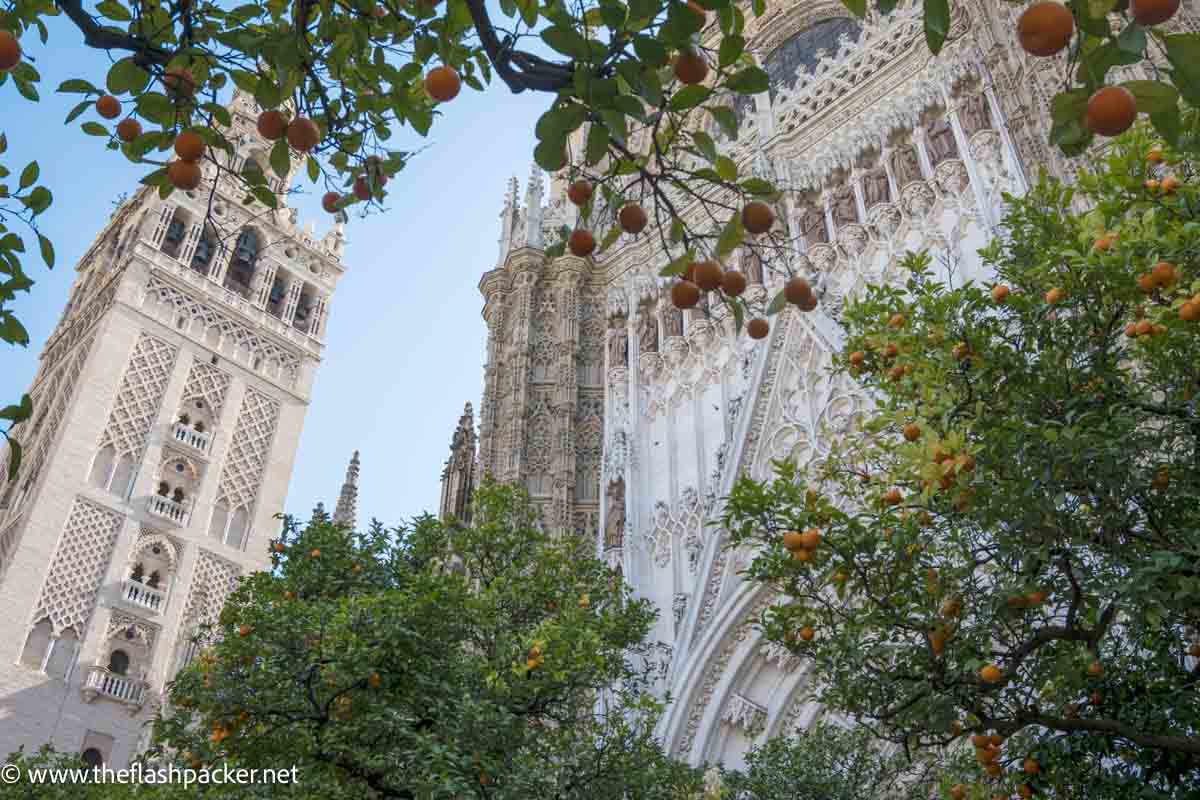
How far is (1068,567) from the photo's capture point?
5.04 meters

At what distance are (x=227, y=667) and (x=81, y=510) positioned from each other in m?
18.8

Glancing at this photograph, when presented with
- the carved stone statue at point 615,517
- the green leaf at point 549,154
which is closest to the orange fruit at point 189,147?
the green leaf at point 549,154

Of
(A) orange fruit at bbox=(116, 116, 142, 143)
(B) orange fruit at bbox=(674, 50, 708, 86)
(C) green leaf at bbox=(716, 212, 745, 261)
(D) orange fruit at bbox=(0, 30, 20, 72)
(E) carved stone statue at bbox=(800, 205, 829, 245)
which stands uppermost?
(E) carved stone statue at bbox=(800, 205, 829, 245)

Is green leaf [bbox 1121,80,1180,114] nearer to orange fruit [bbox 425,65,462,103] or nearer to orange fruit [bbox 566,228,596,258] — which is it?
orange fruit [bbox 566,228,596,258]

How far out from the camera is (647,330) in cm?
1681

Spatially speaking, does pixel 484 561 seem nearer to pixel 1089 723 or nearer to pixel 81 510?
pixel 1089 723

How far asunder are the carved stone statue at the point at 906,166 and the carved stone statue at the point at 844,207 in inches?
28.7

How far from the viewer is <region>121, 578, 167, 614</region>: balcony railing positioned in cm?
2428

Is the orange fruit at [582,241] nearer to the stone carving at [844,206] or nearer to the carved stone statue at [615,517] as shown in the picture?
the carved stone statue at [615,517]

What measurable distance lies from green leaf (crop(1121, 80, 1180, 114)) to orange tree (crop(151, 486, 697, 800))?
526 cm

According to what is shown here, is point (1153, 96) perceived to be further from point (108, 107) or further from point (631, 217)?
point (108, 107)

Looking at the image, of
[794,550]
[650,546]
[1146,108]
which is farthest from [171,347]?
[1146,108]

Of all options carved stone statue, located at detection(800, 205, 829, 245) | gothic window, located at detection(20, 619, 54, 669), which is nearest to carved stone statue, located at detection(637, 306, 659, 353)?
carved stone statue, located at detection(800, 205, 829, 245)

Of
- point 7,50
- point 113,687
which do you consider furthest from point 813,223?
point 113,687
